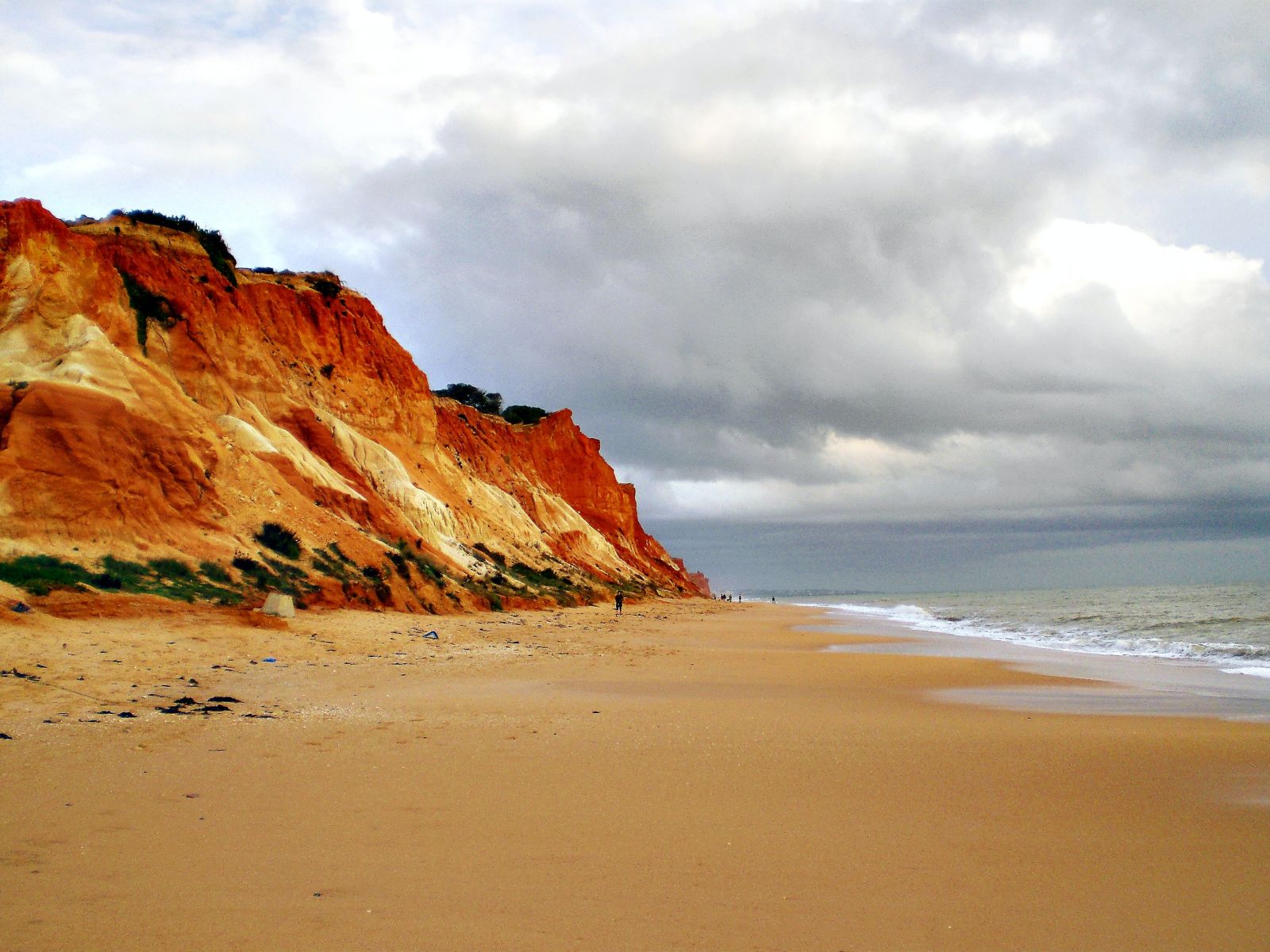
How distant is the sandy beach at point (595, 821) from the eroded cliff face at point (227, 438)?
8.54 metres

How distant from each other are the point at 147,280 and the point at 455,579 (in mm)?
15382

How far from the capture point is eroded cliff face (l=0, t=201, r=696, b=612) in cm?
1798

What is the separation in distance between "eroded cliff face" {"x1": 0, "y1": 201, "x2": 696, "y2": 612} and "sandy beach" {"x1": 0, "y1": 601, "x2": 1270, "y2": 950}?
28.0ft

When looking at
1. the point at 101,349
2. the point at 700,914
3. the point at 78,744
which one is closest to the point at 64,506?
the point at 101,349

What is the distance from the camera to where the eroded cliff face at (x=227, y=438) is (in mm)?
17984

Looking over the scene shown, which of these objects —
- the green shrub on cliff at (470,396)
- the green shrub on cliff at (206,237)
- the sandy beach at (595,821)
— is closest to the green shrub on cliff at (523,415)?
the green shrub on cliff at (470,396)

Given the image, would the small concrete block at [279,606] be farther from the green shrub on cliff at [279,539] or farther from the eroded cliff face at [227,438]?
the green shrub on cliff at [279,539]

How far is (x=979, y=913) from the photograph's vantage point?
3945 millimetres

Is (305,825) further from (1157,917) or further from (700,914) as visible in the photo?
(1157,917)

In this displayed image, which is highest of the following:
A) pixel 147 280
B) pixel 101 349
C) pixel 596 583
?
pixel 147 280

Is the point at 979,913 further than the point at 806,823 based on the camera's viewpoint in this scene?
No

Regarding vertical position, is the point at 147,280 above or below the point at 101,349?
above

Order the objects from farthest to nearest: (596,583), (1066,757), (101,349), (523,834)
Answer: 1. (596,583)
2. (101,349)
3. (1066,757)
4. (523,834)

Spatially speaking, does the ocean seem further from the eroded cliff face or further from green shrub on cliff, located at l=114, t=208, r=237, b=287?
green shrub on cliff, located at l=114, t=208, r=237, b=287
